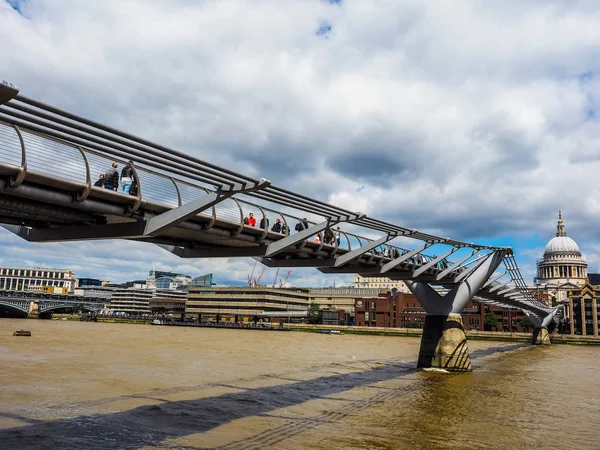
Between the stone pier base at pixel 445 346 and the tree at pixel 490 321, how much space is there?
62.1m

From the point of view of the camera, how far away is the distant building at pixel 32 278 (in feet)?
512

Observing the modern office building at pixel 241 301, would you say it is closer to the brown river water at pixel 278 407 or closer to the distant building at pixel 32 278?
the distant building at pixel 32 278

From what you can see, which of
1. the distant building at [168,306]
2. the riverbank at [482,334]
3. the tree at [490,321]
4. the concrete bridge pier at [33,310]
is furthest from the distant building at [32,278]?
the tree at [490,321]

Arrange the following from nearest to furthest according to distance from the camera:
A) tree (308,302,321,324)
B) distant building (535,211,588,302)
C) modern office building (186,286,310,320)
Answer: modern office building (186,286,310,320) < tree (308,302,321,324) < distant building (535,211,588,302)

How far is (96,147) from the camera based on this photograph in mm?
8305

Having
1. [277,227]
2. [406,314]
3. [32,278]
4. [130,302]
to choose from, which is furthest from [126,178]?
[32,278]

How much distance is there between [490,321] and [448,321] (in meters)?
62.8

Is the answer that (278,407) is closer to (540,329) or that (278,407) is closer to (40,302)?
(540,329)

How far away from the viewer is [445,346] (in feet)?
88.5

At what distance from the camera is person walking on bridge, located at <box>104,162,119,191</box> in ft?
32.2

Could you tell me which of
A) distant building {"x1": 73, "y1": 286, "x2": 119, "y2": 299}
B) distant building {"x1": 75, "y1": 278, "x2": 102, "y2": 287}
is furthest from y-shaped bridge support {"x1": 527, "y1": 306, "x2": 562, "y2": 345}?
distant building {"x1": 75, "y1": 278, "x2": 102, "y2": 287}

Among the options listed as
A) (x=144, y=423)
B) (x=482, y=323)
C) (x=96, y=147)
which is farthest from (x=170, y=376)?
(x=482, y=323)

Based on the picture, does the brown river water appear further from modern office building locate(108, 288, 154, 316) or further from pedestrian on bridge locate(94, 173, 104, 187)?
modern office building locate(108, 288, 154, 316)

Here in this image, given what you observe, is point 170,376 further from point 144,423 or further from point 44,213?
point 44,213
